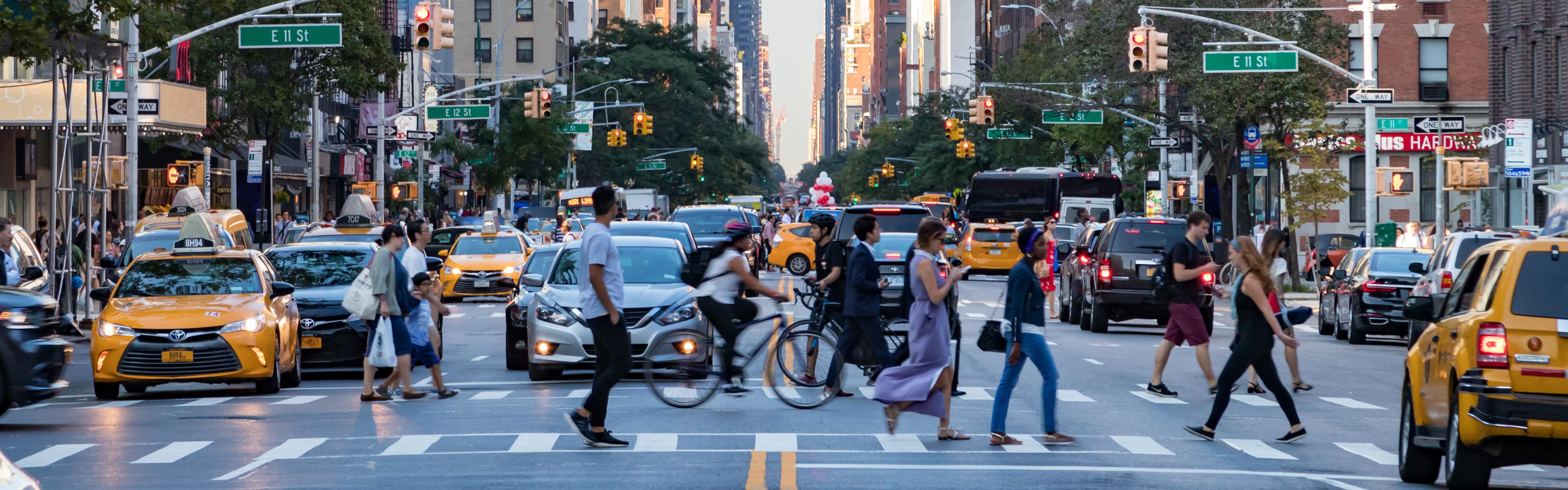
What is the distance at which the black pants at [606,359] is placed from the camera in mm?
11484

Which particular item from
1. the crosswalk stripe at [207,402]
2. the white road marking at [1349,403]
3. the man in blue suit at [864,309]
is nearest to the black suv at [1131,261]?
the white road marking at [1349,403]

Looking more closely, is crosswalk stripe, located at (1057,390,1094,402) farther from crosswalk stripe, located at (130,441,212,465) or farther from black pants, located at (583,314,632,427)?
crosswalk stripe, located at (130,441,212,465)

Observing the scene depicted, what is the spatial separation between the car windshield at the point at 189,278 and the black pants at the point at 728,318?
5.02 metres

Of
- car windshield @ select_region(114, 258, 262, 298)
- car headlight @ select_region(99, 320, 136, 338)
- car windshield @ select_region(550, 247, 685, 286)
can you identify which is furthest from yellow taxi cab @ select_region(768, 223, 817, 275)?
car headlight @ select_region(99, 320, 136, 338)

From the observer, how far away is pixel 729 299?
45.9 feet

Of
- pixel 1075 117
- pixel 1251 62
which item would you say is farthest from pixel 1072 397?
pixel 1075 117

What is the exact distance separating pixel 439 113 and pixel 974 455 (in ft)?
123

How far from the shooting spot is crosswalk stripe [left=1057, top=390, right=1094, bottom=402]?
15.4 m

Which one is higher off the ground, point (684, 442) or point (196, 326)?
Result: point (196, 326)

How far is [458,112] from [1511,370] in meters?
39.9

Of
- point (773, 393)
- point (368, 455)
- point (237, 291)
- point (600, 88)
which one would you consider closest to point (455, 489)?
point (368, 455)

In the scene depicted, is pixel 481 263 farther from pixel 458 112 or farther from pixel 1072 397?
pixel 1072 397

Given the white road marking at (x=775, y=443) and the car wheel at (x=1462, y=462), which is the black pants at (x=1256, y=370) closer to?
the car wheel at (x=1462, y=462)

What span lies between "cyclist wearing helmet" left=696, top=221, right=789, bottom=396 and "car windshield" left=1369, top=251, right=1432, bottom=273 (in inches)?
518
